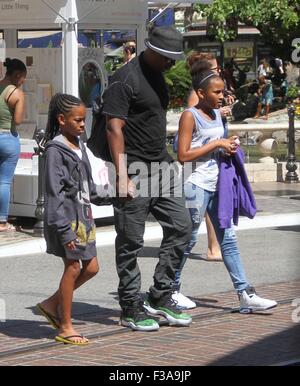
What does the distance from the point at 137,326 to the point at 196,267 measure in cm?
286

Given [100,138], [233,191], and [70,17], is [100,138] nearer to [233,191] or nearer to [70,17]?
[233,191]

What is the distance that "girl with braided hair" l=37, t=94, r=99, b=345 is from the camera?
283 inches

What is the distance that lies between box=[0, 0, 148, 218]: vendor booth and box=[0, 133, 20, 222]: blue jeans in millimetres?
476

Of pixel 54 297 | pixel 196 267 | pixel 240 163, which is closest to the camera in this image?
pixel 54 297

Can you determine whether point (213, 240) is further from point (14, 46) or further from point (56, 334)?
point (14, 46)

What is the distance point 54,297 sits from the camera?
7.62m

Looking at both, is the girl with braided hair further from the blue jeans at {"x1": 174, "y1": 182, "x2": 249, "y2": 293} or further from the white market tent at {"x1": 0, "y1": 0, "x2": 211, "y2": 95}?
the white market tent at {"x1": 0, "y1": 0, "x2": 211, "y2": 95}

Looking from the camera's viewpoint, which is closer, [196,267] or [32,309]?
[32,309]

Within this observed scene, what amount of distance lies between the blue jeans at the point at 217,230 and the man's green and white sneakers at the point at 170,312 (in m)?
0.38

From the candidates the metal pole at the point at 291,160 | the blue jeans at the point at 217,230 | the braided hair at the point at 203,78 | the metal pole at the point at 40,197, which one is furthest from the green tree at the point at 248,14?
the blue jeans at the point at 217,230

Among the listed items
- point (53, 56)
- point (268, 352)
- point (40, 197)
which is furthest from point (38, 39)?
point (268, 352)

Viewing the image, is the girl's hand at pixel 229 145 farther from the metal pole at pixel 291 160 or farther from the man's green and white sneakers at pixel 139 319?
the metal pole at pixel 291 160

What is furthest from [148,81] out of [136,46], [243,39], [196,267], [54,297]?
[243,39]

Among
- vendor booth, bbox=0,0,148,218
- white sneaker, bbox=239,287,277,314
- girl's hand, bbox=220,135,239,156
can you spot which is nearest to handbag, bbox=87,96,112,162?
girl's hand, bbox=220,135,239,156
